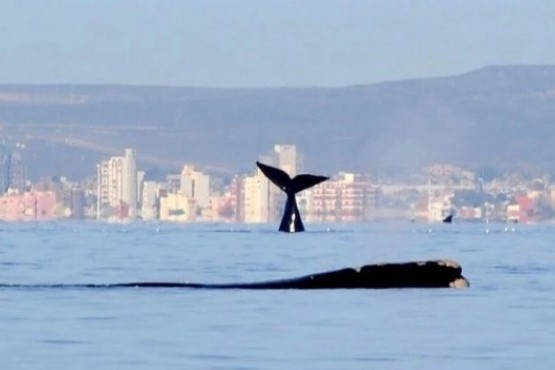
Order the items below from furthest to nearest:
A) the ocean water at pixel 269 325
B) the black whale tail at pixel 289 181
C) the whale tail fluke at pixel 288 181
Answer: the whale tail fluke at pixel 288 181 < the black whale tail at pixel 289 181 < the ocean water at pixel 269 325

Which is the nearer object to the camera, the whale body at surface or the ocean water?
the ocean water

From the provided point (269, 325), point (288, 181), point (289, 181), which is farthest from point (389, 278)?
point (289, 181)

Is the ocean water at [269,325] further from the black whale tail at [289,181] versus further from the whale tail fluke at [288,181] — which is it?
the whale tail fluke at [288,181]

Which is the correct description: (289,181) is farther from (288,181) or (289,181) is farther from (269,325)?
(269,325)

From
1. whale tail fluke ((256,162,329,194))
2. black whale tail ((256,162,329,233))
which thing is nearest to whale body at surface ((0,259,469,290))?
black whale tail ((256,162,329,233))

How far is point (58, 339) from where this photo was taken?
36.4 metres

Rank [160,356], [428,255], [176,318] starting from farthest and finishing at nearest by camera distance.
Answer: [428,255] → [176,318] → [160,356]

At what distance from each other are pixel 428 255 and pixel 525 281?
28.6 m

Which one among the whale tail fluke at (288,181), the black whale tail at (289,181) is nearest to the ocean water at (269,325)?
the black whale tail at (289,181)

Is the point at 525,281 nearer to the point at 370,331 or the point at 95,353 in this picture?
the point at 370,331

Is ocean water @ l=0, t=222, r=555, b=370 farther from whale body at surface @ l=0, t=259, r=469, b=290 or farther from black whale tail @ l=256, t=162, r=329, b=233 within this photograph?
black whale tail @ l=256, t=162, r=329, b=233

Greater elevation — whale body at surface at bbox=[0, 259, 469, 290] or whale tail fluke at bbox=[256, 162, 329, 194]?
whale tail fluke at bbox=[256, 162, 329, 194]

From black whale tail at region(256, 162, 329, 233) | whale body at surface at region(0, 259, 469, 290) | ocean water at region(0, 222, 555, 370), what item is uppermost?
black whale tail at region(256, 162, 329, 233)

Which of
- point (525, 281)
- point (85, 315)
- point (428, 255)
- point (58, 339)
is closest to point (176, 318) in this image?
point (85, 315)
